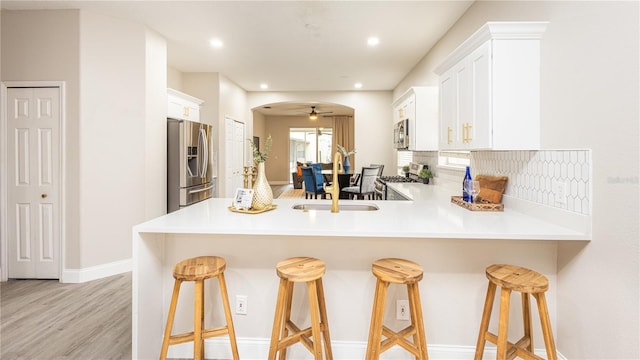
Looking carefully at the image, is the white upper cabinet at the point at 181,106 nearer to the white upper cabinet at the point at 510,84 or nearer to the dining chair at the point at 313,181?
the dining chair at the point at 313,181

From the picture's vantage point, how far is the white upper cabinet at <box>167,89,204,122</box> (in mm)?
4488

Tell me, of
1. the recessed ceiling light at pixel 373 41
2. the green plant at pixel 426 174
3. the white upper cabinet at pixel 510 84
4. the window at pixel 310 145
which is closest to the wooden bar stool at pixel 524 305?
the white upper cabinet at pixel 510 84

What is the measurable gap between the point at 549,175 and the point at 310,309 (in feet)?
5.16

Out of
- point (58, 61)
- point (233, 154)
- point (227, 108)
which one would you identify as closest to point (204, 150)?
point (58, 61)

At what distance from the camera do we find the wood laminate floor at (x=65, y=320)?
2.12 m

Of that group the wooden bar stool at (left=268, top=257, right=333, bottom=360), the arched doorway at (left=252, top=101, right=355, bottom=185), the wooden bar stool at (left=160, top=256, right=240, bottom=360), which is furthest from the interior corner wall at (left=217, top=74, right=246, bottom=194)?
the arched doorway at (left=252, top=101, right=355, bottom=185)

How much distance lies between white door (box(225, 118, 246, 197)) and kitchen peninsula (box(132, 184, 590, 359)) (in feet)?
Answer: 14.6

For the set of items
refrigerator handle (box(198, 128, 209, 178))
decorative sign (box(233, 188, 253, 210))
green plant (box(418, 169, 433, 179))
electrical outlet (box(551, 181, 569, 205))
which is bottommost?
decorative sign (box(233, 188, 253, 210))

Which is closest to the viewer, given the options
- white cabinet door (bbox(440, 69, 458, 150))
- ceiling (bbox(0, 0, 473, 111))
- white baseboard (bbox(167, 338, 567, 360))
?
white baseboard (bbox(167, 338, 567, 360))

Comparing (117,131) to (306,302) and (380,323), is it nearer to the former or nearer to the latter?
(306,302)

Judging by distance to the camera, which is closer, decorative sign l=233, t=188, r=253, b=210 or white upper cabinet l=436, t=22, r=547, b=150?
white upper cabinet l=436, t=22, r=547, b=150

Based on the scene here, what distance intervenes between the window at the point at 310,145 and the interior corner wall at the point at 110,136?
364 inches

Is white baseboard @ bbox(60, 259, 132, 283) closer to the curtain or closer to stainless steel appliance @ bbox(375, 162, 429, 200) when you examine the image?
stainless steel appliance @ bbox(375, 162, 429, 200)

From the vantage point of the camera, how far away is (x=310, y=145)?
515 inches
